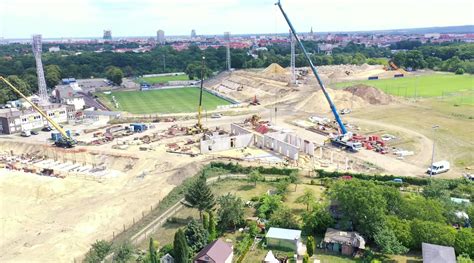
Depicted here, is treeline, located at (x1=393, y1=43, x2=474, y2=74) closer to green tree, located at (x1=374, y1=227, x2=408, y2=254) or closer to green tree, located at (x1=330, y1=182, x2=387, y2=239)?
green tree, located at (x1=330, y1=182, x2=387, y2=239)

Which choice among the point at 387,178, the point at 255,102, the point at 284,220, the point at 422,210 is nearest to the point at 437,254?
the point at 422,210

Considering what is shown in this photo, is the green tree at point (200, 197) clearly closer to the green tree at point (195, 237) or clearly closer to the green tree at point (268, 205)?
the green tree at point (195, 237)

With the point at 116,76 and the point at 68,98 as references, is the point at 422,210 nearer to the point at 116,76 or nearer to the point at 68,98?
the point at 68,98

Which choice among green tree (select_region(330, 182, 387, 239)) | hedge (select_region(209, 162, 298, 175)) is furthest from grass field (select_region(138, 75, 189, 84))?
green tree (select_region(330, 182, 387, 239))

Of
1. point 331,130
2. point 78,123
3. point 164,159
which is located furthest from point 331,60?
point 164,159

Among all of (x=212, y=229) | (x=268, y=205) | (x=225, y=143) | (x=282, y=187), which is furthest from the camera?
(x=225, y=143)
